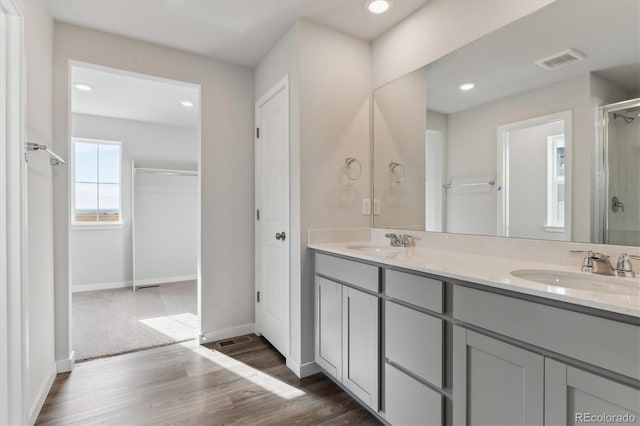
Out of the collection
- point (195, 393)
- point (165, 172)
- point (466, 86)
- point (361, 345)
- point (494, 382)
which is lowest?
point (195, 393)

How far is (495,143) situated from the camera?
1.74m

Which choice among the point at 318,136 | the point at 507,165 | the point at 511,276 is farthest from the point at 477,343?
the point at 318,136

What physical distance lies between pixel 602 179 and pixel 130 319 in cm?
394

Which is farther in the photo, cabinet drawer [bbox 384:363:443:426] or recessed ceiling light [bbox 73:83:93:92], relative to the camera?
recessed ceiling light [bbox 73:83:93:92]

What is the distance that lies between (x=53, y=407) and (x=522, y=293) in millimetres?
2550

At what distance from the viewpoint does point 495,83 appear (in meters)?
1.72

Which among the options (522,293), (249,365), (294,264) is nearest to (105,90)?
(294,264)

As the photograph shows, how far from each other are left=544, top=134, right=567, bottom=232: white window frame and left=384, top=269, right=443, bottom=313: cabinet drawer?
0.67 meters

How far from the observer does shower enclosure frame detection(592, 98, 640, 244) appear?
1.29 metres

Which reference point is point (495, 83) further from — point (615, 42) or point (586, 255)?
point (586, 255)

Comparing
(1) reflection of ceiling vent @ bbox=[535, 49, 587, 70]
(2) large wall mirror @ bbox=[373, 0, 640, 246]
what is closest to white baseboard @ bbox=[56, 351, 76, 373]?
(2) large wall mirror @ bbox=[373, 0, 640, 246]

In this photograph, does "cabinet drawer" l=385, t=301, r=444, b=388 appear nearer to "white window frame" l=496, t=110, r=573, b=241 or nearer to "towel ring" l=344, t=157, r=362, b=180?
"white window frame" l=496, t=110, r=573, b=241

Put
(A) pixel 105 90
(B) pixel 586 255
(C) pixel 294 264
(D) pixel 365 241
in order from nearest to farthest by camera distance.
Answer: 1. (B) pixel 586 255
2. (C) pixel 294 264
3. (D) pixel 365 241
4. (A) pixel 105 90

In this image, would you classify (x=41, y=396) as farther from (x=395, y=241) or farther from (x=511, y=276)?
(x=511, y=276)
